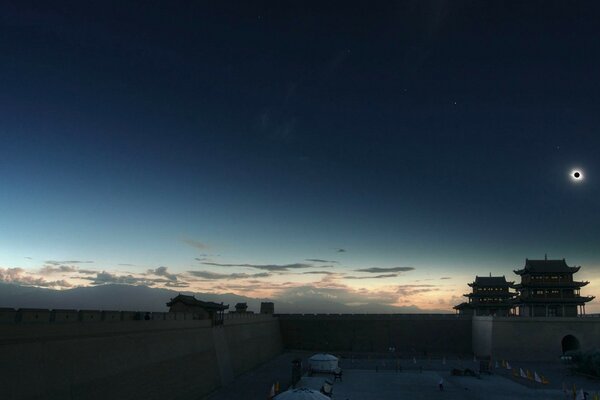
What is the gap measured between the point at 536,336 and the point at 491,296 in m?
27.8

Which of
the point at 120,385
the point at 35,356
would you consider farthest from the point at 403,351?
the point at 35,356

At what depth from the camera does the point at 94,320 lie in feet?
85.1

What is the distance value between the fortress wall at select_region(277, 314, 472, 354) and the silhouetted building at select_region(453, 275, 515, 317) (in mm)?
20236

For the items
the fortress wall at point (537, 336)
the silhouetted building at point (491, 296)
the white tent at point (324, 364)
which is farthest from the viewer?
the silhouetted building at point (491, 296)

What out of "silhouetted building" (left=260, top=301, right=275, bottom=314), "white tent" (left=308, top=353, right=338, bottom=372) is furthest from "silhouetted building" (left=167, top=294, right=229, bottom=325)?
"white tent" (left=308, top=353, right=338, bottom=372)

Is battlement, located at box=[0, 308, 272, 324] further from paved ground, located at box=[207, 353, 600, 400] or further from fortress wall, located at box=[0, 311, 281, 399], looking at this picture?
paved ground, located at box=[207, 353, 600, 400]

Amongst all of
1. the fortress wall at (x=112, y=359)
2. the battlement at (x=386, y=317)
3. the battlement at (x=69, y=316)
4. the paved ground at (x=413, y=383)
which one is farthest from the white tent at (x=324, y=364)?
the battlement at (x=386, y=317)

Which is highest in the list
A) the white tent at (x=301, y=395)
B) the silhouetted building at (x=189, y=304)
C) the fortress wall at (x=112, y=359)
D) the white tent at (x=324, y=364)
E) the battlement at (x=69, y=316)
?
the silhouetted building at (x=189, y=304)

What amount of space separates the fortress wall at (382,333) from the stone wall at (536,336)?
811 centimetres

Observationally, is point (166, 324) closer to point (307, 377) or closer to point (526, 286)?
point (307, 377)

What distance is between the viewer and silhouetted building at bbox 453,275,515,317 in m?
94.0

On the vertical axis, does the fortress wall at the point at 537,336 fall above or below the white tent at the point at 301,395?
above

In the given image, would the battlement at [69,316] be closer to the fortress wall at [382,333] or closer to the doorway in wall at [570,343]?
the fortress wall at [382,333]

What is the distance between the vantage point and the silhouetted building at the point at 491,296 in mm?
94000
